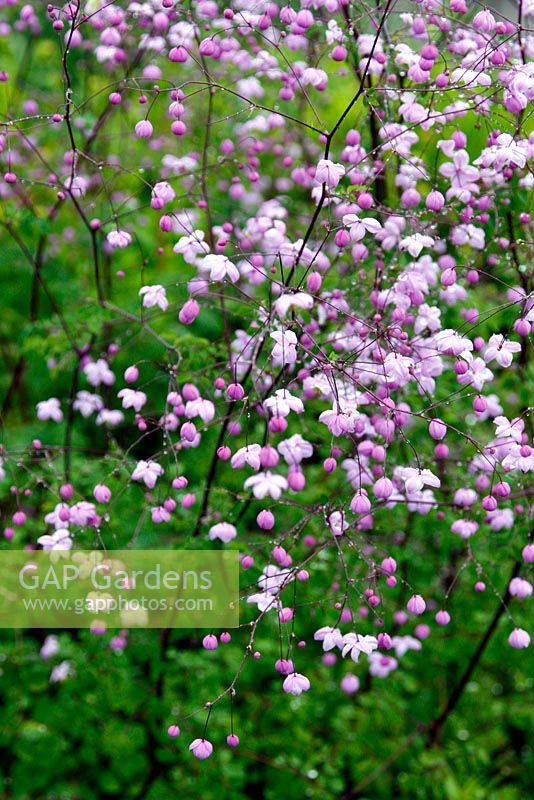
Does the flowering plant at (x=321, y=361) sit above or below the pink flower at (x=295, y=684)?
above

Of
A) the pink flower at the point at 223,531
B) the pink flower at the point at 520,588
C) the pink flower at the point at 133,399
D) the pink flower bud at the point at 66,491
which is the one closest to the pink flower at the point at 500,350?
the pink flower at the point at 520,588

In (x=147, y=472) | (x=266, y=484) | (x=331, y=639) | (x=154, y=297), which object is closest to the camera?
(x=266, y=484)

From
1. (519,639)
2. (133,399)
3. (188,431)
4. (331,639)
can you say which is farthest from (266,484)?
(519,639)

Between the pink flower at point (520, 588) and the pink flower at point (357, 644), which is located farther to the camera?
the pink flower at point (520, 588)

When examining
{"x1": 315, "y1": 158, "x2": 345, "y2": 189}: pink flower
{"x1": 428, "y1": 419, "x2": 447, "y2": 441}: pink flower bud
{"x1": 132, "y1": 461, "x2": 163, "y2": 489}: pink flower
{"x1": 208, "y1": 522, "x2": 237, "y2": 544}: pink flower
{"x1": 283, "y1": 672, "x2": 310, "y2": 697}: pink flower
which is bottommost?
{"x1": 283, "y1": 672, "x2": 310, "y2": 697}: pink flower

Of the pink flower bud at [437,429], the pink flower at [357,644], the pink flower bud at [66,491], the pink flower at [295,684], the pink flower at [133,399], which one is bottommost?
the pink flower at [295,684]

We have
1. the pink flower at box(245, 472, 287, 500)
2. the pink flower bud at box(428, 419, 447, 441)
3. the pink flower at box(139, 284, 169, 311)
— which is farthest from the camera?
the pink flower at box(139, 284, 169, 311)

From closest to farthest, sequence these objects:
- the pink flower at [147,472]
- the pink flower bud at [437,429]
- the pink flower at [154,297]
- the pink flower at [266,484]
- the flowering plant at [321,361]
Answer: the pink flower at [266,484]
the pink flower bud at [437,429]
the flowering plant at [321,361]
the pink flower at [147,472]
the pink flower at [154,297]

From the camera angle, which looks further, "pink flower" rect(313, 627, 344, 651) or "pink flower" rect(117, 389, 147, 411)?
"pink flower" rect(117, 389, 147, 411)

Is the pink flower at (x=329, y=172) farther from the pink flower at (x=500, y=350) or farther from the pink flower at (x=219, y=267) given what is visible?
the pink flower at (x=500, y=350)

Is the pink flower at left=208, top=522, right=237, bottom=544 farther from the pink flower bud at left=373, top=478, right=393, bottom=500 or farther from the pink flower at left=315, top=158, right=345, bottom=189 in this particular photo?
the pink flower at left=315, top=158, right=345, bottom=189

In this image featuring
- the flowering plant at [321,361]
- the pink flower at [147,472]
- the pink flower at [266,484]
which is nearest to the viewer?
the pink flower at [266,484]

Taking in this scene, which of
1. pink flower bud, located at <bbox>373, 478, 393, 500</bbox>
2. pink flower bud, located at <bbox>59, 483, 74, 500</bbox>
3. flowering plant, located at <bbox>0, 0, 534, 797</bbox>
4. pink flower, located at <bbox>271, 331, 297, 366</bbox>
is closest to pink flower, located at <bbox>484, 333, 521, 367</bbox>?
flowering plant, located at <bbox>0, 0, 534, 797</bbox>

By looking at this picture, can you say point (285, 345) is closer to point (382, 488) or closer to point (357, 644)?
point (382, 488)
